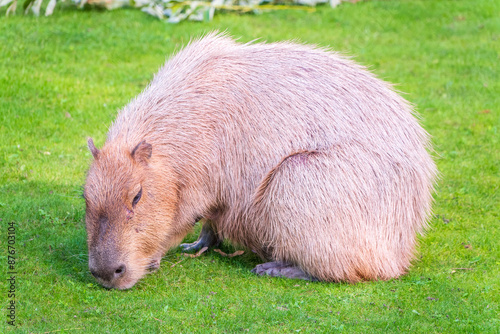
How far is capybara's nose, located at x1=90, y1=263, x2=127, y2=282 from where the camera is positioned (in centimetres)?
428

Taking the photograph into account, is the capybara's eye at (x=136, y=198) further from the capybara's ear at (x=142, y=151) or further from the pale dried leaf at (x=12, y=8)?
the pale dried leaf at (x=12, y=8)

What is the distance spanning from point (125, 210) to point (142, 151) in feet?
1.36

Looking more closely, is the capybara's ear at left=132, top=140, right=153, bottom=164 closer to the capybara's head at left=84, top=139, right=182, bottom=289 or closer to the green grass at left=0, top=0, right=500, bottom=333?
the capybara's head at left=84, top=139, right=182, bottom=289

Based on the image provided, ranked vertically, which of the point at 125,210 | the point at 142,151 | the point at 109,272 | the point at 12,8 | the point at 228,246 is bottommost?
the point at 228,246

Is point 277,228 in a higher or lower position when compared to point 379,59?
lower

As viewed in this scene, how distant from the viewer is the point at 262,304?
14.4 ft

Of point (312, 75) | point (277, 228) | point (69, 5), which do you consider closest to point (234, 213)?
point (277, 228)

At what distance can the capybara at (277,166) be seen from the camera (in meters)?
4.62

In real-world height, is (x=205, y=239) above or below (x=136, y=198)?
below

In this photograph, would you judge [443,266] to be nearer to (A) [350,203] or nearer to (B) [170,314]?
(A) [350,203]

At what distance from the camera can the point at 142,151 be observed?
4484 mm

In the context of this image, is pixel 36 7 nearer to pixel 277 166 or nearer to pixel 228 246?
pixel 228 246

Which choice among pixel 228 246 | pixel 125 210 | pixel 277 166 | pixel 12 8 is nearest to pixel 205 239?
pixel 228 246

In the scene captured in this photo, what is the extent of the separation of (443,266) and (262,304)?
1569 mm
